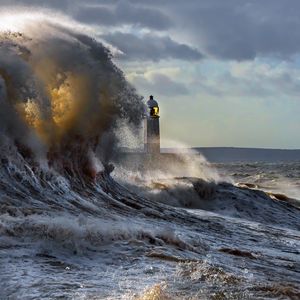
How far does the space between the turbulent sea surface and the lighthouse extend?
4679 millimetres

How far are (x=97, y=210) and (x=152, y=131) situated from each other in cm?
1412

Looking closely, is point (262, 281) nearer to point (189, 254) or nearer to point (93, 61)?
point (189, 254)

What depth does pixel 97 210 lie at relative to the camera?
8828 mm

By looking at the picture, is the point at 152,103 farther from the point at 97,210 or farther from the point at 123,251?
the point at 123,251

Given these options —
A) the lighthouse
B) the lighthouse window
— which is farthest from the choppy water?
the lighthouse window

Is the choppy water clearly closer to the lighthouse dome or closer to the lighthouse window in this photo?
the lighthouse window

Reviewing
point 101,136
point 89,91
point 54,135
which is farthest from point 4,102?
point 101,136

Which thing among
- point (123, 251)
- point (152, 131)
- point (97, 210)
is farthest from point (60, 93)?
point (152, 131)

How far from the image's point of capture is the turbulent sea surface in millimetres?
4898

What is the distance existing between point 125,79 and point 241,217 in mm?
4479

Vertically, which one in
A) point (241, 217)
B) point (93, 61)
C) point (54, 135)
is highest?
point (93, 61)

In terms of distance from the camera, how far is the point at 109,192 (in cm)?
1109

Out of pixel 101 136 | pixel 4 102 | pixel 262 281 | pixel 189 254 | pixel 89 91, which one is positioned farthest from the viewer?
pixel 101 136

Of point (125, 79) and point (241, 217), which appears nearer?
point (241, 217)
